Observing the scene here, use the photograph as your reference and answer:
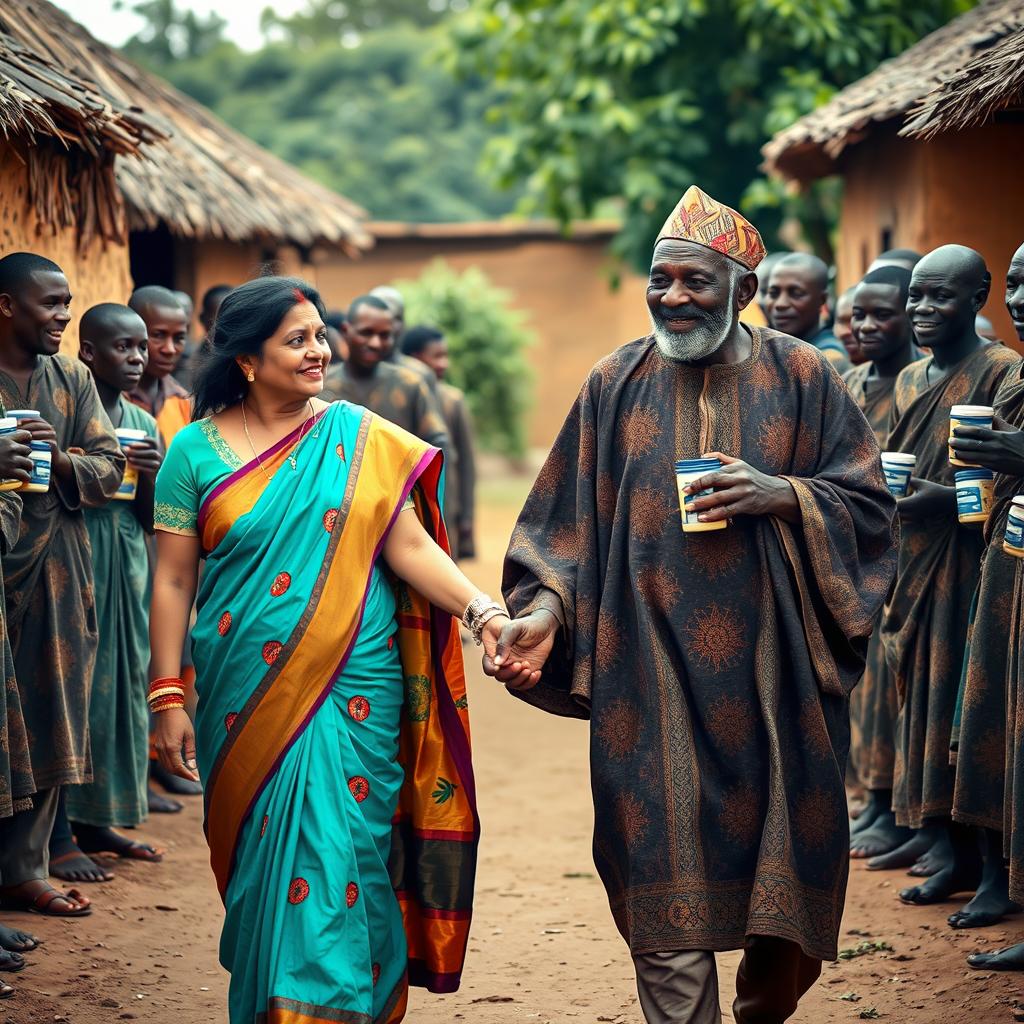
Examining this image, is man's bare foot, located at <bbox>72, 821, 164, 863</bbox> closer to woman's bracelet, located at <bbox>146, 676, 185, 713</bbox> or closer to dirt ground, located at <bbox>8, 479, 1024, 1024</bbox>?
dirt ground, located at <bbox>8, 479, 1024, 1024</bbox>

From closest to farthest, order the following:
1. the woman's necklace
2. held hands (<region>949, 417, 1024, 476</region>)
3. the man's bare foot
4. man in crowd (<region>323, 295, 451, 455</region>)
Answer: the woman's necklace → held hands (<region>949, 417, 1024, 476</region>) → the man's bare foot → man in crowd (<region>323, 295, 451, 455</region>)

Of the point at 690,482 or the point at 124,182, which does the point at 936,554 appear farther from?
the point at 124,182

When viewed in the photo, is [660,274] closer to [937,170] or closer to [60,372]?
[60,372]

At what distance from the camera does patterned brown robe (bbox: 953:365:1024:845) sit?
18.2 feet

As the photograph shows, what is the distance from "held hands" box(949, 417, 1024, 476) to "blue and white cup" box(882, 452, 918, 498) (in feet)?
2.59

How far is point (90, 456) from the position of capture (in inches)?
245

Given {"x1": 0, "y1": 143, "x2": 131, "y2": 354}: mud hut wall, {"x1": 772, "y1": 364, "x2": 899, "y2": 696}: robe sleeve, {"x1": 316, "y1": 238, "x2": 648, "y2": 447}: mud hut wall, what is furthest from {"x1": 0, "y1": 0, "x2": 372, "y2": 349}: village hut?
{"x1": 316, "y1": 238, "x2": 648, "y2": 447}: mud hut wall

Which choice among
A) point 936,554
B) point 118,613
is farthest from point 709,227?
point 118,613

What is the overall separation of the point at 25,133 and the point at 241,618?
135 inches

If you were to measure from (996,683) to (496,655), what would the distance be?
2.13m

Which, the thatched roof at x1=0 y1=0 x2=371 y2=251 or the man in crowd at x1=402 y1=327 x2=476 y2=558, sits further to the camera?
the man in crowd at x1=402 y1=327 x2=476 y2=558

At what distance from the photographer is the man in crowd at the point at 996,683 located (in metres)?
5.23

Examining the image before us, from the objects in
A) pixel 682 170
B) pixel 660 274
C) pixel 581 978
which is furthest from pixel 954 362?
pixel 682 170

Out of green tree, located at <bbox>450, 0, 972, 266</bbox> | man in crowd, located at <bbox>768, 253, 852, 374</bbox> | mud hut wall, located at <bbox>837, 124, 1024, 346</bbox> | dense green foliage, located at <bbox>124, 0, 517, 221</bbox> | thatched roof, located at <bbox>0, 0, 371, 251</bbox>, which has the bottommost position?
man in crowd, located at <bbox>768, 253, 852, 374</bbox>
